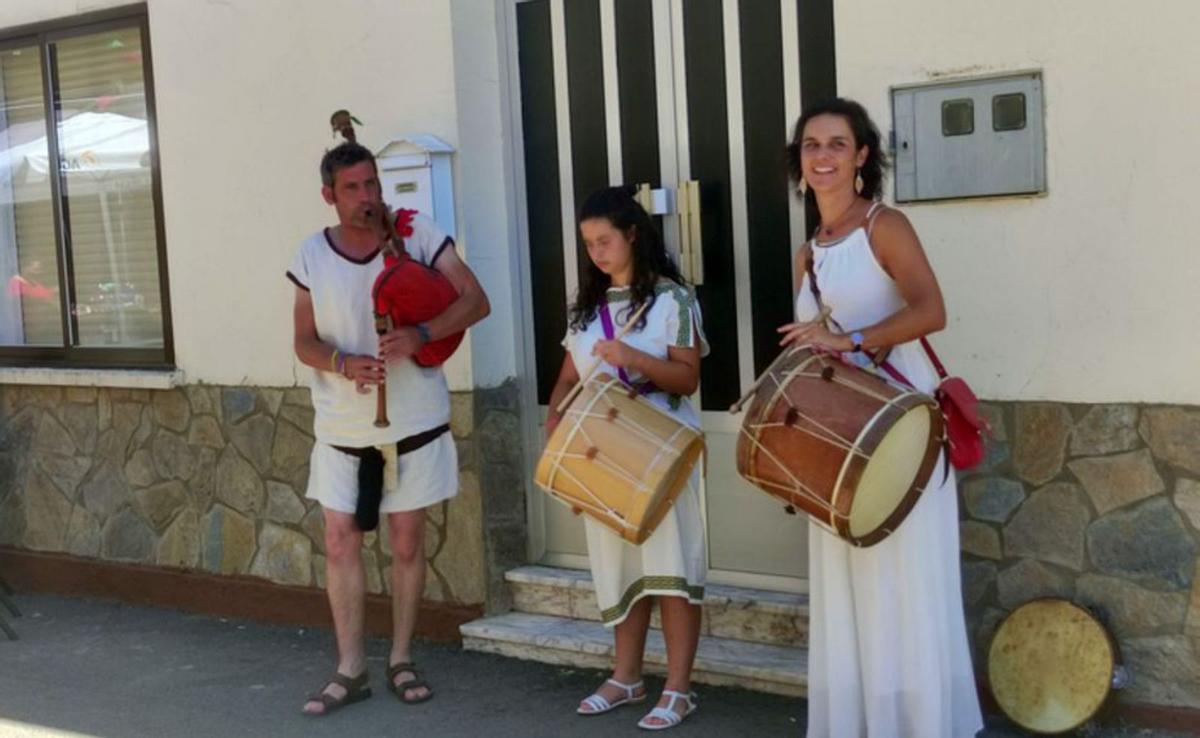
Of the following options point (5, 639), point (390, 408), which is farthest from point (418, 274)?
point (5, 639)

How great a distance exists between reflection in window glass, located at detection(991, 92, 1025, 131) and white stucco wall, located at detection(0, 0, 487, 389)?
2137 mm

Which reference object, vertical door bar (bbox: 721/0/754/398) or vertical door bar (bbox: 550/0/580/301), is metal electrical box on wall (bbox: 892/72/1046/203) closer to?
vertical door bar (bbox: 721/0/754/398)

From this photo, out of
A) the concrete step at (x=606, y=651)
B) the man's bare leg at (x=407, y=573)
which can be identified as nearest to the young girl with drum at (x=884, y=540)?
the concrete step at (x=606, y=651)

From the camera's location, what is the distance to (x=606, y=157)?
564 cm

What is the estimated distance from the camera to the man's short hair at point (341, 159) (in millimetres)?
4969

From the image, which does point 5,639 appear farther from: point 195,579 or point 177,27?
point 177,27

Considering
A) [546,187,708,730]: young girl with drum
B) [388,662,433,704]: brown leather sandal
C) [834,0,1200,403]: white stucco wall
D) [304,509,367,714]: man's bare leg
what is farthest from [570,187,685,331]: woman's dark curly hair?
[388,662,433,704]: brown leather sandal

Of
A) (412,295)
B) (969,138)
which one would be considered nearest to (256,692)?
(412,295)

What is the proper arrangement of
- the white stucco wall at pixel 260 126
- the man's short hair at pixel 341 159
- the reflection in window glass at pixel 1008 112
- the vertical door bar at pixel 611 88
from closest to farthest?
the reflection in window glass at pixel 1008 112 < the man's short hair at pixel 341 159 < the vertical door bar at pixel 611 88 < the white stucco wall at pixel 260 126

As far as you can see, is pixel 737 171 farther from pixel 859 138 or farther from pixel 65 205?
pixel 65 205

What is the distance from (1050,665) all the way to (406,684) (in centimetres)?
221

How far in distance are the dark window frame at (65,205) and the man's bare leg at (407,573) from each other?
215cm

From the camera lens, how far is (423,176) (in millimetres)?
5680

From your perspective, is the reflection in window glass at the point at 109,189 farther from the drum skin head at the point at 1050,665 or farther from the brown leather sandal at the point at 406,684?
the drum skin head at the point at 1050,665
